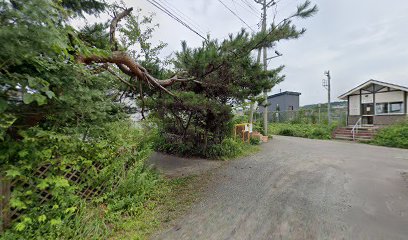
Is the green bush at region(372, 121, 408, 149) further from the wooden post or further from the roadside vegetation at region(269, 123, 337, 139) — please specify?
the wooden post

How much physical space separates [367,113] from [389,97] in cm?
160

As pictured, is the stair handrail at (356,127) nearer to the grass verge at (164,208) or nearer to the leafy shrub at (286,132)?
the leafy shrub at (286,132)

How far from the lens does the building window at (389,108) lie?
511 inches

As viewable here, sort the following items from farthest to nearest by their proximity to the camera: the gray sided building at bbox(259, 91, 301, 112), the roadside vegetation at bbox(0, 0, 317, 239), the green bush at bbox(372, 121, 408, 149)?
the gray sided building at bbox(259, 91, 301, 112) < the green bush at bbox(372, 121, 408, 149) < the roadside vegetation at bbox(0, 0, 317, 239)

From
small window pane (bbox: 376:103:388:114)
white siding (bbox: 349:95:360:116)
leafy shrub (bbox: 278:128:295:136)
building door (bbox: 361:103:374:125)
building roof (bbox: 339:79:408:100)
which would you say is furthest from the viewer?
leafy shrub (bbox: 278:128:295:136)

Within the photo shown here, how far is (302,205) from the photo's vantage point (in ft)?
10.9

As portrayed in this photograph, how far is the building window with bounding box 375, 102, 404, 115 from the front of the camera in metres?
13.0

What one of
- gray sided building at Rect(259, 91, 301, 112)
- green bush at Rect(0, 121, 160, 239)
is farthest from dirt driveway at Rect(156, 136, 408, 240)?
gray sided building at Rect(259, 91, 301, 112)

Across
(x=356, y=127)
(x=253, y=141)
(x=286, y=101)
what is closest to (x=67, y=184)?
(x=253, y=141)

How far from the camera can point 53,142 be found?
2350 millimetres

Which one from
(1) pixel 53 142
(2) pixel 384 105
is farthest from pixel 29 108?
(2) pixel 384 105

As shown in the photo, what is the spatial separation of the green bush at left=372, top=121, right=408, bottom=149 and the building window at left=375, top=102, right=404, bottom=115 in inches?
114

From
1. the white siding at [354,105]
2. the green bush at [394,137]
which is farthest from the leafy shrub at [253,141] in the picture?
the white siding at [354,105]

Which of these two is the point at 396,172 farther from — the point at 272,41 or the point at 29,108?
the point at 29,108
